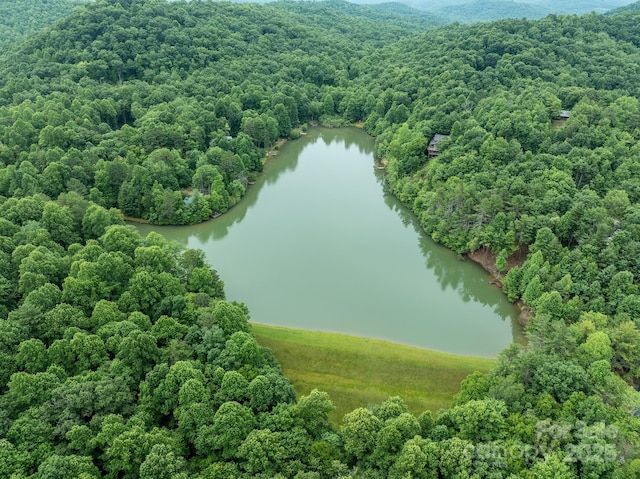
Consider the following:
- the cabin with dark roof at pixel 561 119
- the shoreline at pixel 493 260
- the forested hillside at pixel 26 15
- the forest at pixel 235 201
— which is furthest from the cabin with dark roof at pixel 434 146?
the forested hillside at pixel 26 15

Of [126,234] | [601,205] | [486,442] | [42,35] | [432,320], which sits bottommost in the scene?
[432,320]

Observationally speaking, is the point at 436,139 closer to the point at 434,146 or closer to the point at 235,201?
the point at 434,146

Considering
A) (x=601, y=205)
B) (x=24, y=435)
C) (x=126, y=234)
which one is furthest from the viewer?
(x=601, y=205)

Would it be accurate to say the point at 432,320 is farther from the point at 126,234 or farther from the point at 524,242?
the point at 126,234

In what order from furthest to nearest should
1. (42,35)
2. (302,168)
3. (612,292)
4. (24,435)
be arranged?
1. (42,35)
2. (302,168)
3. (612,292)
4. (24,435)

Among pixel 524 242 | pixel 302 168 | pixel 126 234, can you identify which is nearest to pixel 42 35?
pixel 302 168

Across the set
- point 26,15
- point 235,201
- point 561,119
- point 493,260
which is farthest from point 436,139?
point 26,15
